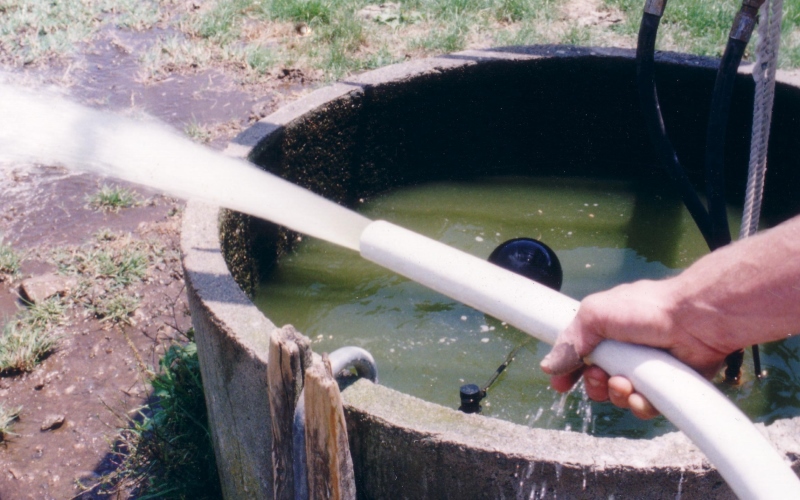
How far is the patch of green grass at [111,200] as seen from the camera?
156 inches

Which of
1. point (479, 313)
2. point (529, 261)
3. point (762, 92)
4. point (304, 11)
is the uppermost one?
point (762, 92)

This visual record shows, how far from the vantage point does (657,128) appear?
2.70m

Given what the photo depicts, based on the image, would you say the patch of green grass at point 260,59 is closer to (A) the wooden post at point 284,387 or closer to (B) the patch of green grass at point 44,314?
(B) the patch of green grass at point 44,314

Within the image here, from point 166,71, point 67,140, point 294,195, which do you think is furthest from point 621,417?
point 166,71

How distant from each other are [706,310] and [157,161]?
2171mm

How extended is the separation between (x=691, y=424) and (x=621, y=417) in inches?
60.1

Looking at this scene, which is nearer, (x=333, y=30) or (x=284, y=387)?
(x=284, y=387)

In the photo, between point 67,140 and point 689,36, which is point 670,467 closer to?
point 67,140

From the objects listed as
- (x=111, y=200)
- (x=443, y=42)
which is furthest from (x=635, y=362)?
(x=443, y=42)

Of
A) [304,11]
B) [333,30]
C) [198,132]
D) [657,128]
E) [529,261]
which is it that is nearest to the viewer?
[657,128]

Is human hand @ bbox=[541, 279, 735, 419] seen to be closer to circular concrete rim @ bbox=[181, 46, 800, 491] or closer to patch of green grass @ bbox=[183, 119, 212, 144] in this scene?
circular concrete rim @ bbox=[181, 46, 800, 491]

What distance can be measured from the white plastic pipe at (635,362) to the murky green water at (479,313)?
1.21m

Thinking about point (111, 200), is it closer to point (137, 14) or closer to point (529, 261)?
point (529, 261)

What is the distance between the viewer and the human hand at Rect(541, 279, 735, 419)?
51.5 inches
